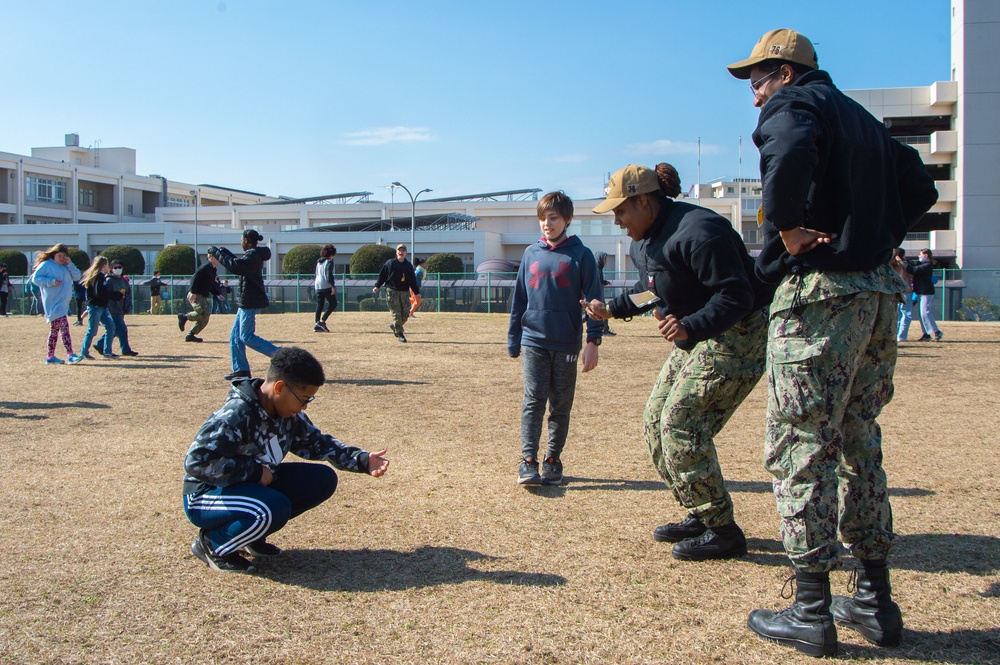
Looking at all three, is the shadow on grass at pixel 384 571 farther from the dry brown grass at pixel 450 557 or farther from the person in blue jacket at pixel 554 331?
the person in blue jacket at pixel 554 331

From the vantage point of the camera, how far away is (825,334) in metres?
2.94

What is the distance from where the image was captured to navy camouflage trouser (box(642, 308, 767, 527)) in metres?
3.90

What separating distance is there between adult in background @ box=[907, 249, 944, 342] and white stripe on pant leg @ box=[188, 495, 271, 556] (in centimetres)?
1641


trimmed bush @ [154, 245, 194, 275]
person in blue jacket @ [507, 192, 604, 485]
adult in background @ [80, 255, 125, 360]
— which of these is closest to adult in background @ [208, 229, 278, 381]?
adult in background @ [80, 255, 125, 360]

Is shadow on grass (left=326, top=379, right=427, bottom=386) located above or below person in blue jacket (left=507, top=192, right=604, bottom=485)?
below

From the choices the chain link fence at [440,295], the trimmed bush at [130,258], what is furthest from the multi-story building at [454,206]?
the trimmed bush at [130,258]

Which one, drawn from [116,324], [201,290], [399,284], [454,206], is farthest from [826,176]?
[454,206]

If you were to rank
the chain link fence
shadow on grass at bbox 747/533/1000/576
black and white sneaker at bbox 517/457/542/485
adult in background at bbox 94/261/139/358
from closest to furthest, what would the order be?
shadow on grass at bbox 747/533/1000/576 → black and white sneaker at bbox 517/457/542/485 → adult in background at bbox 94/261/139/358 → the chain link fence

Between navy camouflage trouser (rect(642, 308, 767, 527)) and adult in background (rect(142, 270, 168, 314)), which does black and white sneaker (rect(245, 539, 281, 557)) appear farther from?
adult in background (rect(142, 270, 168, 314))

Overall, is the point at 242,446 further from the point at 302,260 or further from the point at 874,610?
the point at 302,260

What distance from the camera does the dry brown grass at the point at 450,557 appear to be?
3066 mm

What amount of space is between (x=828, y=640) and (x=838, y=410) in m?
0.79

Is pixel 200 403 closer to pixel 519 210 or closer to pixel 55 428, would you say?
pixel 55 428

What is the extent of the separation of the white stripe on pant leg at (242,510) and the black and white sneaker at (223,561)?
0.14 feet
